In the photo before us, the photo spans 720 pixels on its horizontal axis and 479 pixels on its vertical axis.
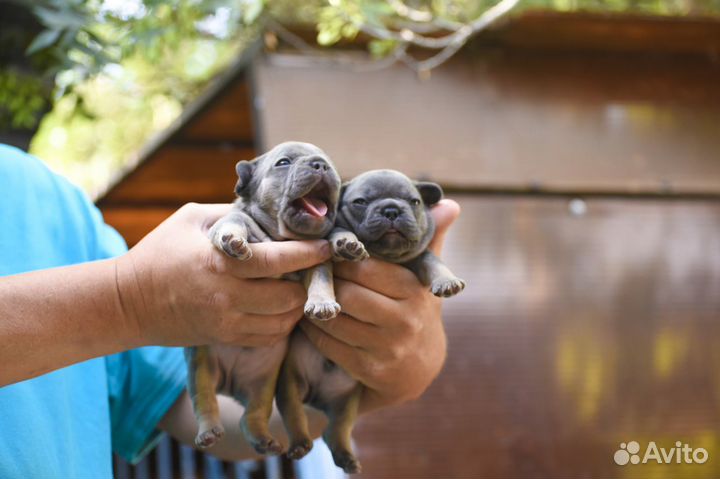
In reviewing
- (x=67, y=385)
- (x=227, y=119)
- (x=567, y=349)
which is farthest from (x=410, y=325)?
(x=227, y=119)

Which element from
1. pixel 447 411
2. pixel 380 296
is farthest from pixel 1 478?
pixel 447 411

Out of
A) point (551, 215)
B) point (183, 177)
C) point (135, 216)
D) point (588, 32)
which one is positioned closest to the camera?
point (551, 215)

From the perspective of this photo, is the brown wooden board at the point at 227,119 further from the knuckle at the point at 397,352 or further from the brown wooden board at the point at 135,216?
the knuckle at the point at 397,352

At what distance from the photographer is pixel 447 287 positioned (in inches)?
87.7

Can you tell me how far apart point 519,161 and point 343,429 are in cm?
208

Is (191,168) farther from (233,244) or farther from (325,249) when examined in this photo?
(233,244)

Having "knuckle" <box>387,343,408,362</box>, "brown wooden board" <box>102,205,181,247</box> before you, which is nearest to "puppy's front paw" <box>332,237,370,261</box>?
"knuckle" <box>387,343,408,362</box>

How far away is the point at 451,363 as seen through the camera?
3.67m

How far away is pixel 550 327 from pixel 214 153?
2.42 m

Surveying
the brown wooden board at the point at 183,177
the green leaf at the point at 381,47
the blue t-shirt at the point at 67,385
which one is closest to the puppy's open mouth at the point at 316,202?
the blue t-shirt at the point at 67,385

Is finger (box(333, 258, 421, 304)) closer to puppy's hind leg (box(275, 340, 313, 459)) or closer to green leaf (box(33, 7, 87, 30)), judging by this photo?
puppy's hind leg (box(275, 340, 313, 459))

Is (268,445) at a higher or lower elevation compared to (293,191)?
lower

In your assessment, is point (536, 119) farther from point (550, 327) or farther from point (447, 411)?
point (447, 411)

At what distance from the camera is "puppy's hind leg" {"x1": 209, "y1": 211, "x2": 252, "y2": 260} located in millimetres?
2039
